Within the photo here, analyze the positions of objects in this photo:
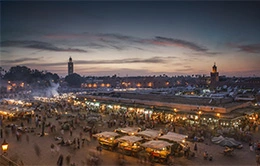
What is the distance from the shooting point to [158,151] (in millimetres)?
13789

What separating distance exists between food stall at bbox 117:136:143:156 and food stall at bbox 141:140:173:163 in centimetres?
89

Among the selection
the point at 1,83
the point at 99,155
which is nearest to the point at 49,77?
the point at 1,83

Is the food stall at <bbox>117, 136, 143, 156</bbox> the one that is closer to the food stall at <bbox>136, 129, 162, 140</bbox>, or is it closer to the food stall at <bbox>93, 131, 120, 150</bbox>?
the food stall at <bbox>93, 131, 120, 150</bbox>

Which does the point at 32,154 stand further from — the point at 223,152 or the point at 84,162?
the point at 223,152

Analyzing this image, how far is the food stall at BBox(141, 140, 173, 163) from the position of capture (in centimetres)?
1356

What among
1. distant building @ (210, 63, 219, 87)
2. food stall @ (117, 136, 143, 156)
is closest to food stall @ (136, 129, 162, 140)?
food stall @ (117, 136, 143, 156)

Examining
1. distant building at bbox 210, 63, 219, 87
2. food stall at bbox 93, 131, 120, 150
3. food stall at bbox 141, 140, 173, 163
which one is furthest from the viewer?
distant building at bbox 210, 63, 219, 87

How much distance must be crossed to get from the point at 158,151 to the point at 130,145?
6.96ft

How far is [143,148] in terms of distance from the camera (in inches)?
597

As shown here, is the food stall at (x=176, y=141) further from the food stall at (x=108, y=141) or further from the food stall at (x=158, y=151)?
the food stall at (x=108, y=141)

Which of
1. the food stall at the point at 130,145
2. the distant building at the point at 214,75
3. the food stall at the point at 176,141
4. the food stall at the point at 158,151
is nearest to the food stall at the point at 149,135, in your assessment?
the food stall at the point at 176,141

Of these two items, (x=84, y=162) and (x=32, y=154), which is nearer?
(x=84, y=162)

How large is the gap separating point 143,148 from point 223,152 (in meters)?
5.42

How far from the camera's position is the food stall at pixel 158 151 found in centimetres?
1356
